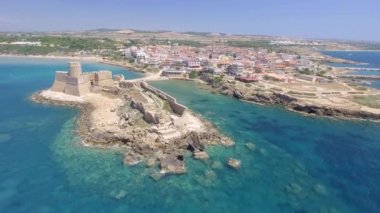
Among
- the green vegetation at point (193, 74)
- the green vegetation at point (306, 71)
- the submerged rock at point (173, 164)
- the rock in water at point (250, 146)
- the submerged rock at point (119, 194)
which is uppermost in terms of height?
the green vegetation at point (306, 71)

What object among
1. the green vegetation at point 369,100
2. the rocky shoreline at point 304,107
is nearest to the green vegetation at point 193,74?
the rocky shoreline at point 304,107

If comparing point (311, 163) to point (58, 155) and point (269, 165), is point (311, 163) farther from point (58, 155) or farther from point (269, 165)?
point (58, 155)

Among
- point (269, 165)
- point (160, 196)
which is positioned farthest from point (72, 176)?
point (269, 165)

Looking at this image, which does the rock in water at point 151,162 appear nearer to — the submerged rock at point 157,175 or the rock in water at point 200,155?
the submerged rock at point 157,175

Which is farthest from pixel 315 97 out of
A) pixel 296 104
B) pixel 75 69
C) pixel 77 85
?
pixel 75 69

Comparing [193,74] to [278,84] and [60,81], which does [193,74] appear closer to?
[278,84]

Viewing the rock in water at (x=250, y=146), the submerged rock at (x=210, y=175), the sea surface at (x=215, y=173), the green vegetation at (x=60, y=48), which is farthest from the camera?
the green vegetation at (x=60, y=48)
